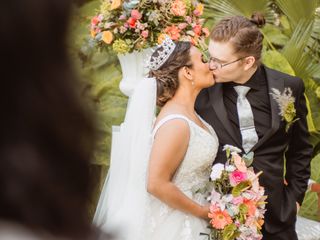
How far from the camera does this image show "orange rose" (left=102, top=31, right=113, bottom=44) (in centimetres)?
390

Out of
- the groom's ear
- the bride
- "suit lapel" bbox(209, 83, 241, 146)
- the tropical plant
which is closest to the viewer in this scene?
the bride

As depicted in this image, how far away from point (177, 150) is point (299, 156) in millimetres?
1056

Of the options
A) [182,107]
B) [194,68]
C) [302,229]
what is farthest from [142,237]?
[302,229]

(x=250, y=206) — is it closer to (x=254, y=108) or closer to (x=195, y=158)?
(x=195, y=158)

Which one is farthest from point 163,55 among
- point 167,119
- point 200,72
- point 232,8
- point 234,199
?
point 232,8

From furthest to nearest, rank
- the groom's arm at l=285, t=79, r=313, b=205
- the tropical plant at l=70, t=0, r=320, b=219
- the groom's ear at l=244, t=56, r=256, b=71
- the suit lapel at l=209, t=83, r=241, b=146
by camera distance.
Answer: the tropical plant at l=70, t=0, r=320, b=219
the groom's arm at l=285, t=79, r=313, b=205
the groom's ear at l=244, t=56, r=256, b=71
the suit lapel at l=209, t=83, r=241, b=146

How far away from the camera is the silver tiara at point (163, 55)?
3.41 metres

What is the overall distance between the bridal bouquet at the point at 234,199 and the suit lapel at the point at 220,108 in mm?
183

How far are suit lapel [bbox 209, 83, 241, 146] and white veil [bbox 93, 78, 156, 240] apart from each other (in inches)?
14.3

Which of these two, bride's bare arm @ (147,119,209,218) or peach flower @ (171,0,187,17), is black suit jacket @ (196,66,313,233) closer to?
bride's bare arm @ (147,119,209,218)

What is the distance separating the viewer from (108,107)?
628cm

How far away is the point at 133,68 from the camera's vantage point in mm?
4082

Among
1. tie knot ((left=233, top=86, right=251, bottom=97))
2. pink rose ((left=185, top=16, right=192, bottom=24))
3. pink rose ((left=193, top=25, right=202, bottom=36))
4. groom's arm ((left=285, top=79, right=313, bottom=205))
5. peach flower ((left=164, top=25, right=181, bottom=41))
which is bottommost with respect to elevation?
groom's arm ((left=285, top=79, right=313, bottom=205))

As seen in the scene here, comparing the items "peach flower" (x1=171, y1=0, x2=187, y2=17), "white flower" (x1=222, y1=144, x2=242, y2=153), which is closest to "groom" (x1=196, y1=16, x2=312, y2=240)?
"white flower" (x1=222, y1=144, x2=242, y2=153)
